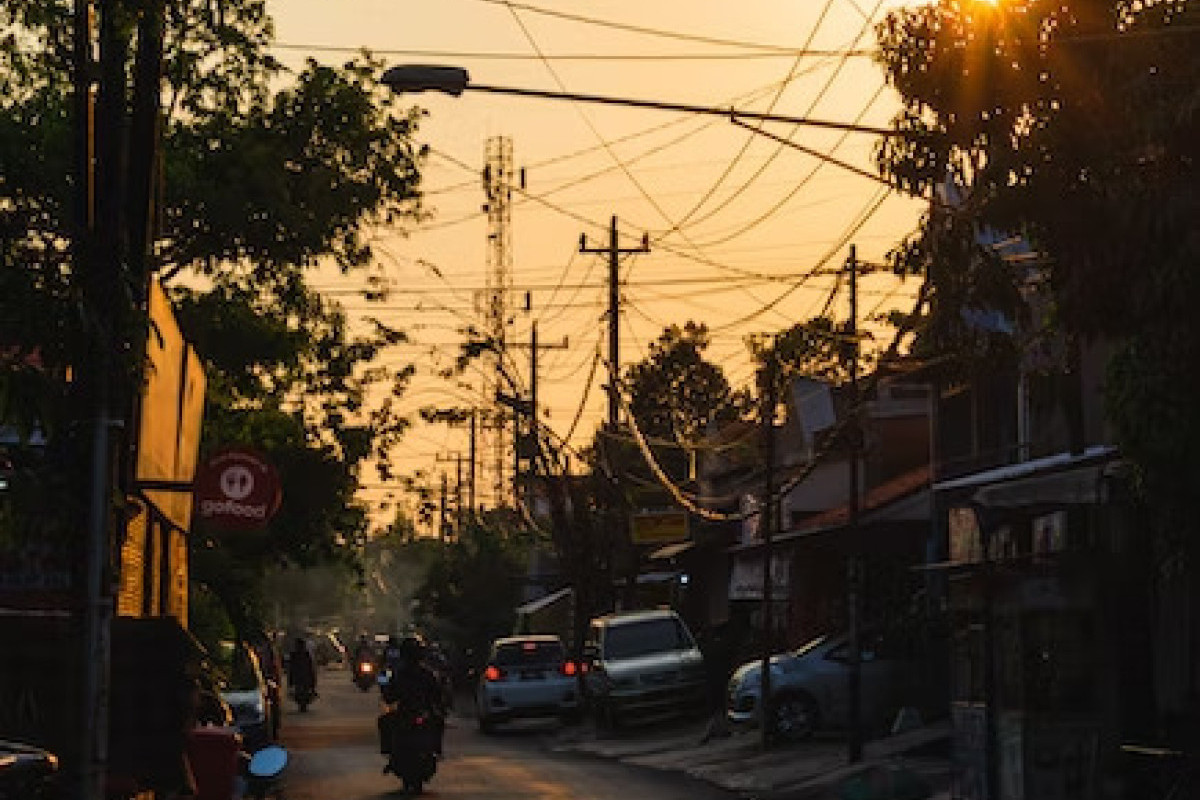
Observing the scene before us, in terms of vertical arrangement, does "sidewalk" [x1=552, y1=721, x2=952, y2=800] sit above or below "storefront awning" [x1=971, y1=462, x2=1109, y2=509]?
below

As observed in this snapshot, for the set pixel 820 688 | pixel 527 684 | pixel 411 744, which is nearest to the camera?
pixel 411 744

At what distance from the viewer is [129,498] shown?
12359 mm

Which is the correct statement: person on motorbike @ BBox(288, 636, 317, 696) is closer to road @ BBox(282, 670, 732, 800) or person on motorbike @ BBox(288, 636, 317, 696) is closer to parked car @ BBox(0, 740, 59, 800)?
road @ BBox(282, 670, 732, 800)

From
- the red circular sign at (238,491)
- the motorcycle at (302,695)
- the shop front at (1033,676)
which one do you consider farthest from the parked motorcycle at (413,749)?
the motorcycle at (302,695)

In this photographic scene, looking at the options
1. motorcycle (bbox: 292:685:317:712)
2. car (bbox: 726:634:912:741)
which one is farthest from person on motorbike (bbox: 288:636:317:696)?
car (bbox: 726:634:912:741)

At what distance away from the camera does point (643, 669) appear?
126 ft

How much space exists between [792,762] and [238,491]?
10.3m

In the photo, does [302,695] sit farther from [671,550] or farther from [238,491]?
[238,491]

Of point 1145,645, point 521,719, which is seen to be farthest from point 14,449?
point 521,719

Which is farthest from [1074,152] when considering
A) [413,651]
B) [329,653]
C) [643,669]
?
[329,653]

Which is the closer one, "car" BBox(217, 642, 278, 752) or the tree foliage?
the tree foliage

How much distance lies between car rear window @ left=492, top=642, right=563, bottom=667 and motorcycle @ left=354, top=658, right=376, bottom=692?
30.2 m

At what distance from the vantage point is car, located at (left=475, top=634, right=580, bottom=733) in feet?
139

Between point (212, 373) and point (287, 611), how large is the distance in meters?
168
